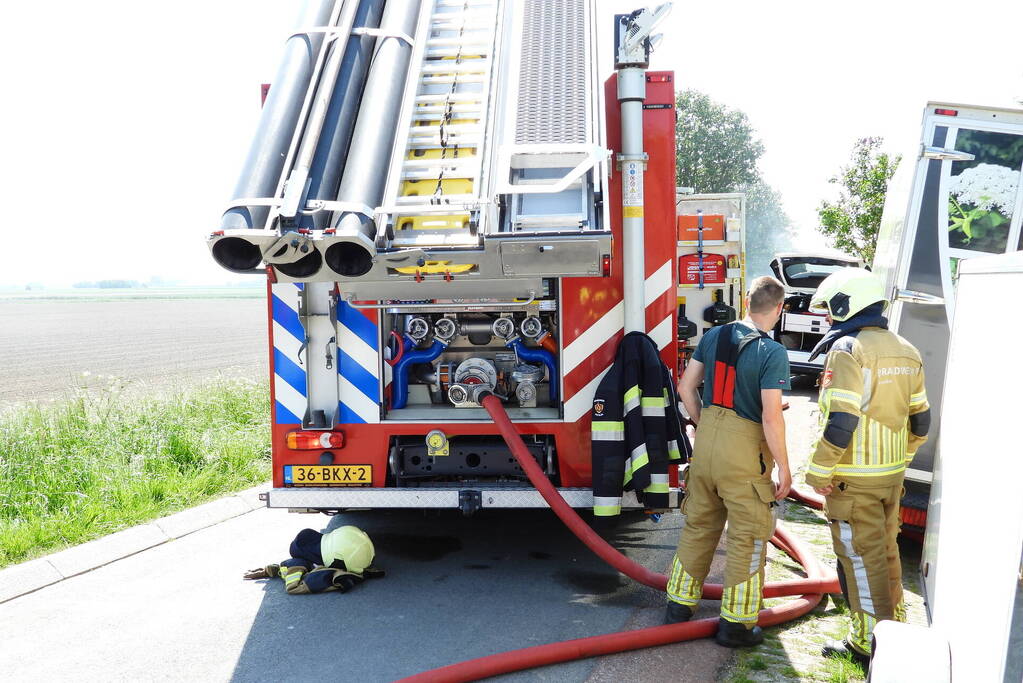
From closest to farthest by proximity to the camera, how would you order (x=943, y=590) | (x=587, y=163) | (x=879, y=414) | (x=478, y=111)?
(x=943, y=590)
(x=879, y=414)
(x=587, y=163)
(x=478, y=111)

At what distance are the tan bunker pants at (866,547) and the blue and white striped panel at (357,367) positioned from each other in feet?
8.56

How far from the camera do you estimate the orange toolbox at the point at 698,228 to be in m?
11.1

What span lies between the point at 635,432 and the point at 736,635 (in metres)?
1.16

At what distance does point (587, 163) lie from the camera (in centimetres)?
413

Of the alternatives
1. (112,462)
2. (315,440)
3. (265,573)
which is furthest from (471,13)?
(112,462)

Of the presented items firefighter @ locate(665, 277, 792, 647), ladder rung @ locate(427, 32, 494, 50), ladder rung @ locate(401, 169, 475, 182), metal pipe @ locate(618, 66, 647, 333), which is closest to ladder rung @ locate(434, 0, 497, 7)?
ladder rung @ locate(427, 32, 494, 50)

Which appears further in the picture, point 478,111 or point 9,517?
point 9,517

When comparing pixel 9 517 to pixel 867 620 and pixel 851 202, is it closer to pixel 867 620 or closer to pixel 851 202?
pixel 867 620

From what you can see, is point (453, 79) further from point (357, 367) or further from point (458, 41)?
→ point (357, 367)

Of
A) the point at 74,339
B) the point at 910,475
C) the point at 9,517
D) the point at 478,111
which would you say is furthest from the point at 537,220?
the point at 74,339

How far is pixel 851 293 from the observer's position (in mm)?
3881

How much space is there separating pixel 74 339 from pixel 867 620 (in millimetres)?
38191

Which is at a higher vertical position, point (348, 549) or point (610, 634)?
point (348, 549)

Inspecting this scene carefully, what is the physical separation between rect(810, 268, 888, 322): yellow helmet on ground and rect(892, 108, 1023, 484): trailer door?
1241mm
